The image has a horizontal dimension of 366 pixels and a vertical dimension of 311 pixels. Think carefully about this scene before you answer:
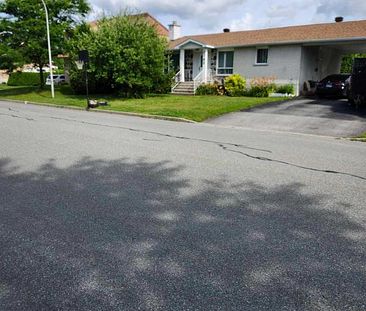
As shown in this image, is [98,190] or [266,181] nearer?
[98,190]

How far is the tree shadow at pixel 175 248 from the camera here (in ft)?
8.68

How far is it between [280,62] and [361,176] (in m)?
19.1

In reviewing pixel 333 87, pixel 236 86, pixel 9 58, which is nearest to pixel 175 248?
pixel 333 87

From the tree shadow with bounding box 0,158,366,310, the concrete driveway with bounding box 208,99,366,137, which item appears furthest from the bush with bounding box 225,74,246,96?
the tree shadow with bounding box 0,158,366,310

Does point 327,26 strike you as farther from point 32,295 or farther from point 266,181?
point 32,295

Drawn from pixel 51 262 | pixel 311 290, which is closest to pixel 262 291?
pixel 311 290

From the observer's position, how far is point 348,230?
3.76 metres

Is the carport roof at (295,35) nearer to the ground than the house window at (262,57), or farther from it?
farther from it

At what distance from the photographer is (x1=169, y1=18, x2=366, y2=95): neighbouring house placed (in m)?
22.0

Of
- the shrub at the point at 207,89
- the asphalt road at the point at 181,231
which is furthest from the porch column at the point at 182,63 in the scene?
the asphalt road at the point at 181,231

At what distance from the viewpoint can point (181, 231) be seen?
12.2 feet

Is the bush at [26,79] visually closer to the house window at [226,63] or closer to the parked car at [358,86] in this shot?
the house window at [226,63]

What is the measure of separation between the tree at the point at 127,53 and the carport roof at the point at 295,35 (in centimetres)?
547

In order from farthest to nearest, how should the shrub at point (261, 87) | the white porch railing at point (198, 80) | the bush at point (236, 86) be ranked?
1. the white porch railing at point (198, 80)
2. the bush at point (236, 86)
3. the shrub at point (261, 87)
